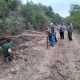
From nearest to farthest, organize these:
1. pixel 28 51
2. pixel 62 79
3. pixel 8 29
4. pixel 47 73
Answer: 1. pixel 62 79
2. pixel 47 73
3. pixel 28 51
4. pixel 8 29

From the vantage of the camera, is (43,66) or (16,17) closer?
(43,66)

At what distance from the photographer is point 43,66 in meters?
13.9

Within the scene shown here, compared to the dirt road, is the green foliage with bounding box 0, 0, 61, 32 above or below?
above

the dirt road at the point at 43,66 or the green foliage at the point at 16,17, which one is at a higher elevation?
the green foliage at the point at 16,17

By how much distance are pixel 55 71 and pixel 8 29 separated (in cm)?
831

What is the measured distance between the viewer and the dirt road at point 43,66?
11992 mm

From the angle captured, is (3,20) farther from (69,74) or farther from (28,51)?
(69,74)

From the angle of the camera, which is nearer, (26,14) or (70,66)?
(70,66)

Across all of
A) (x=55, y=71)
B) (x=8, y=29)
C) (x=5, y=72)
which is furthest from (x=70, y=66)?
(x=8, y=29)

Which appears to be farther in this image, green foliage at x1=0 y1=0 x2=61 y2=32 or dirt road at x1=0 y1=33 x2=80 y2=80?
green foliage at x1=0 y1=0 x2=61 y2=32

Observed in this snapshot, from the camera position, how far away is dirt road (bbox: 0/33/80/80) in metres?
12.0

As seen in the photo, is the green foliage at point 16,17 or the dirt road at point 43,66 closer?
the dirt road at point 43,66

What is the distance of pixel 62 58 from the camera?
16.0 meters

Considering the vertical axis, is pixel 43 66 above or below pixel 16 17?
below
